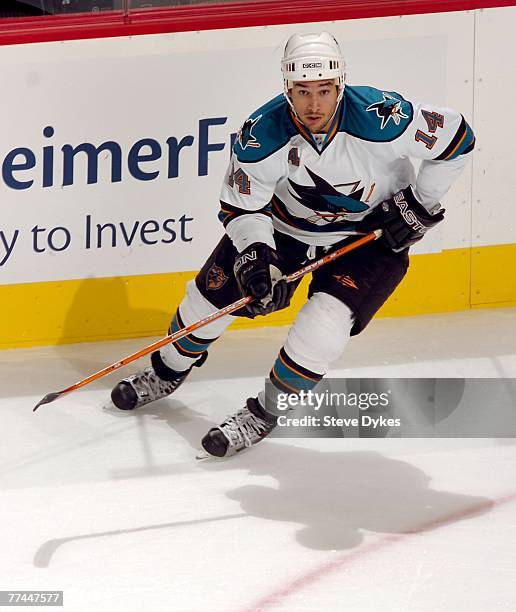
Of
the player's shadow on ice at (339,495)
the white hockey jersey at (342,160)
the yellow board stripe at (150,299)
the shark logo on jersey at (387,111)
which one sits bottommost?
the player's shadow on ice at (339,495)

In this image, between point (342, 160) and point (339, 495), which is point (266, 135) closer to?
point (342, 160)

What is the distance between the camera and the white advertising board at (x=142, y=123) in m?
3.77

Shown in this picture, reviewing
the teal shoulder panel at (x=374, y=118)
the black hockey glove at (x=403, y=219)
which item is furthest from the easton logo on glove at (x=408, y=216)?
the teal shoulder panel at (x=374, y=118)

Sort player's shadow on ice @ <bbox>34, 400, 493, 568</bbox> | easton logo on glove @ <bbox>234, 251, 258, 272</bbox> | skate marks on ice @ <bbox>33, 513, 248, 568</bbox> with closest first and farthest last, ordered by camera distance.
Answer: skate marks on ice @ <bbox>33, 513, 248, 568</bbox> < player's shadow on ice @ <bbox>34, 400, 493, 568</bbox> < easton logo on glove @ <bbox>234, 251, 258, 272</bbox>

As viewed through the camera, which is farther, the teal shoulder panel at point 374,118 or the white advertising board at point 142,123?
the white advertising board at point 142,123

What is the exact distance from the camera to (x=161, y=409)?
11.5ft

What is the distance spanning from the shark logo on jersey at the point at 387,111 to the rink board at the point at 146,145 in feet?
3.17

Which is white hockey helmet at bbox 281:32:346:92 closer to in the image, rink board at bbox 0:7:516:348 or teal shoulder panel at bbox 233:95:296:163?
teal shoulder panel at bbox 233:95:296:163

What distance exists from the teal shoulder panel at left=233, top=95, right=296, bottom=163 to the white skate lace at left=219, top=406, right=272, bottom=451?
2.27 feet

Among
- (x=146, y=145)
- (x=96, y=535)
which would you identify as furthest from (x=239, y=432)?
(x=146, y=145)

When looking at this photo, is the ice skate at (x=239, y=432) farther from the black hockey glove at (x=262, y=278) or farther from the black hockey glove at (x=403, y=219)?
the black hockey glove at (x=403, y=219)

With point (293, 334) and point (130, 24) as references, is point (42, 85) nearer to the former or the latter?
point (130, 24)

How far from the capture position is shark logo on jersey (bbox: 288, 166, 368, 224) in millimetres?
3047

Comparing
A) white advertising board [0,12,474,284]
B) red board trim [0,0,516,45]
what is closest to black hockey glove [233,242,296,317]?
white advertising board [0,12,474,284]
